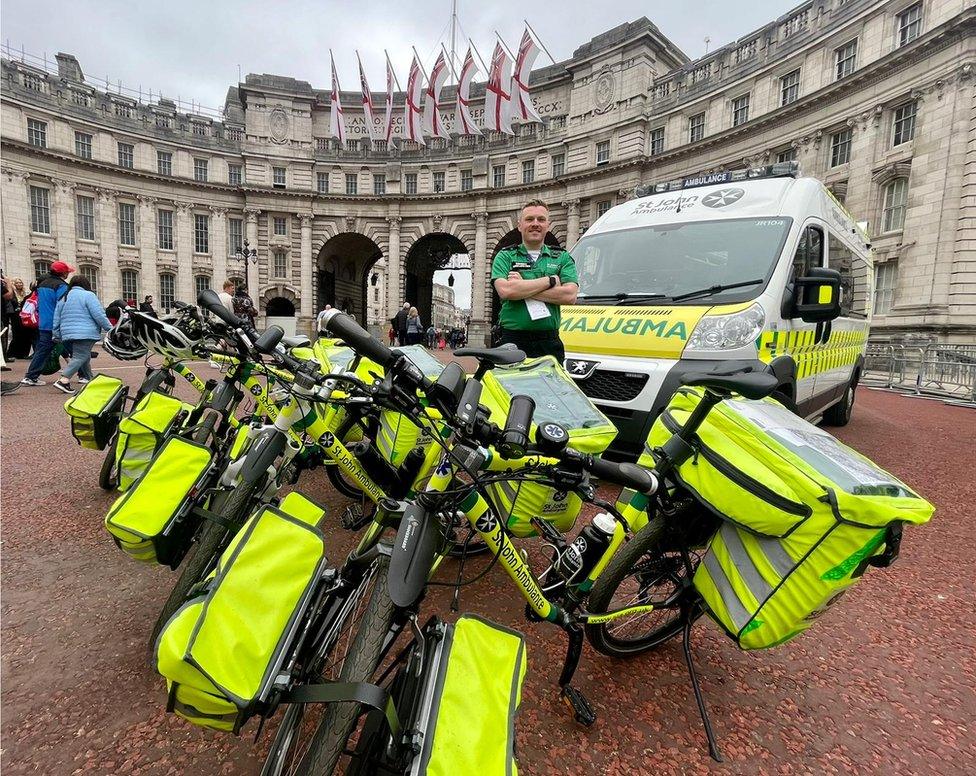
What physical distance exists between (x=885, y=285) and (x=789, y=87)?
37.3 feet

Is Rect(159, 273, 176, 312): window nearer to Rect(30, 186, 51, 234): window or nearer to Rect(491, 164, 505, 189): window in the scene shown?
Rect(30, 186, 51, 234): window

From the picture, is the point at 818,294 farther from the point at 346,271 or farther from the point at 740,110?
the point at 346,271

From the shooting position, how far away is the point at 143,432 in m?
3.20

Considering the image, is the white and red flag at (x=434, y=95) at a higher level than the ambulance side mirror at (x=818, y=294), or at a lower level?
higher

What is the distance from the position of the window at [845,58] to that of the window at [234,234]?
37.4 m

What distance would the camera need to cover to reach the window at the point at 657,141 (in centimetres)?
2939

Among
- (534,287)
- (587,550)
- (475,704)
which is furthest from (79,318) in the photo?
(475,704)

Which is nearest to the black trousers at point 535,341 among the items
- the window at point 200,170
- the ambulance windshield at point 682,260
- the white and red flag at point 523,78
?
the ambulance windshield at point 682,260

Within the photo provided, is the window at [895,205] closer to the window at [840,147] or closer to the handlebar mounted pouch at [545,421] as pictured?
the window at [840,147]

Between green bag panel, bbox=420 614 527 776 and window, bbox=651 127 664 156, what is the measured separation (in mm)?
32999

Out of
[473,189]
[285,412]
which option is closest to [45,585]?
[285,412]

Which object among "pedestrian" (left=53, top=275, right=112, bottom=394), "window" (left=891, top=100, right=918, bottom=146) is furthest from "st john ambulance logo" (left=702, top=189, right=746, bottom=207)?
"window" (left=891, top=100, right=918, bottom=146)

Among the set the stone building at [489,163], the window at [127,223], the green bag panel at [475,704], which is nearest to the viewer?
the green bag panel at [475,704]

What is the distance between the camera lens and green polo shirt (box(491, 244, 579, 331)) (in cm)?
350
